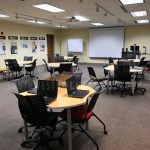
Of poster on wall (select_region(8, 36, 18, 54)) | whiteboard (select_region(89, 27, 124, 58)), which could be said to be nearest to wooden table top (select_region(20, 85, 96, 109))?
poster on wall (select_region(8, 36, 18, 54))

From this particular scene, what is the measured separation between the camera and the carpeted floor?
2.66 m

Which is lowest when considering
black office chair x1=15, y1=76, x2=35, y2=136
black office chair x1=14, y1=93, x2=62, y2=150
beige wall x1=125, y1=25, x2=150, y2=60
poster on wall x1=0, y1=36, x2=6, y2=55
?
black office chair x1=14, y1=93, x2=62, y2=150

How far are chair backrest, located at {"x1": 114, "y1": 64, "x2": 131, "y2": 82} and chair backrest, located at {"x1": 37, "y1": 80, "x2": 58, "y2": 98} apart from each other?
2.94 metres

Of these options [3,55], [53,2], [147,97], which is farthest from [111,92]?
[3,55]

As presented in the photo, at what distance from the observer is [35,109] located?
2.27 m

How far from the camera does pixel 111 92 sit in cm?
546

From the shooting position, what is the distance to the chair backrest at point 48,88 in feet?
8.39

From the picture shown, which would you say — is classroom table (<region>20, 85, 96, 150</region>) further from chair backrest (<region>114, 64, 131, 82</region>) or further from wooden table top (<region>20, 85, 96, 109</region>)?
chair backrest (<region>114, 64, 131, 82</region>)

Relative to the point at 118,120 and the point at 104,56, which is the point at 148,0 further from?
the point at 104,56

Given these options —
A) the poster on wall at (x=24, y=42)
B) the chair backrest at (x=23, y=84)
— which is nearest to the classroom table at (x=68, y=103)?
the chair backrest at (x=23, y=84)

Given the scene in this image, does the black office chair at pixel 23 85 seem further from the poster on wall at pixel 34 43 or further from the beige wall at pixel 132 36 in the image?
the beige wall at pixel 132 36

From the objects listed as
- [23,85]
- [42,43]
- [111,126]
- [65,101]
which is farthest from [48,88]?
[42,43]

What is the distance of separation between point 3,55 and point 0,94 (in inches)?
171

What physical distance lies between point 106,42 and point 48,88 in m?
10.1
